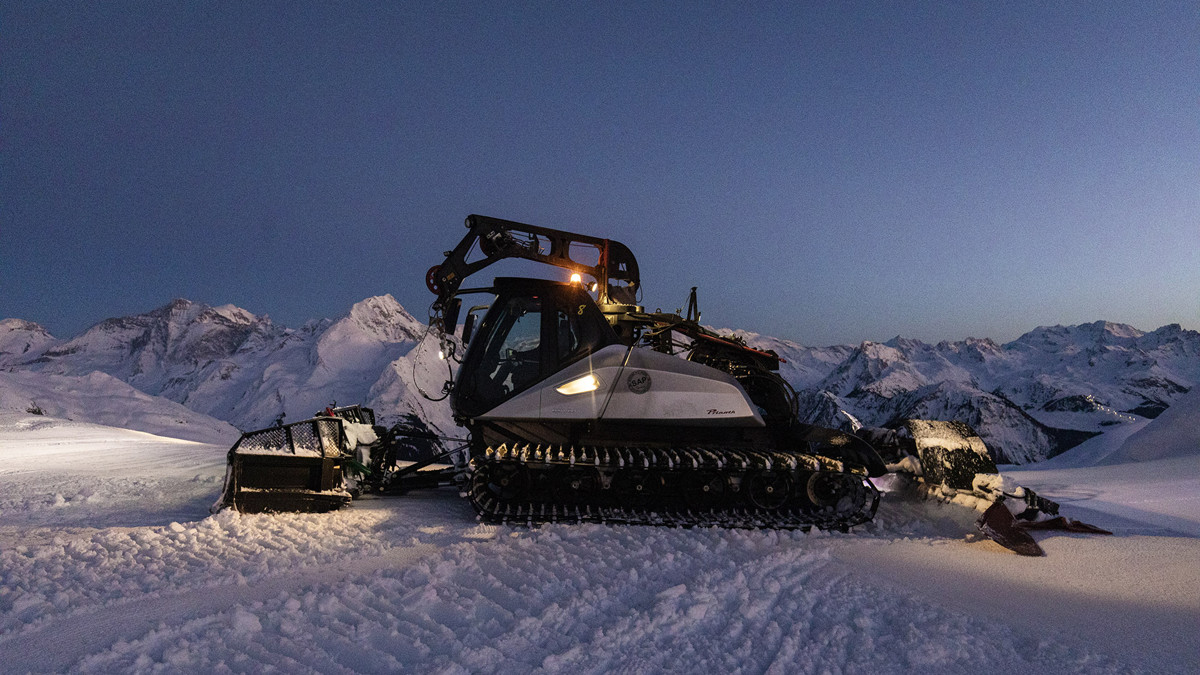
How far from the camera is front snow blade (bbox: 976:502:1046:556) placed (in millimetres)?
5215

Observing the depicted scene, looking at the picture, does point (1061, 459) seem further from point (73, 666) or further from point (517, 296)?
point (73, 666)

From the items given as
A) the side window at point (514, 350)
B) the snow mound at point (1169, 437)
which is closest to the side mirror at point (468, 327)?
the side window at point (514, 350)

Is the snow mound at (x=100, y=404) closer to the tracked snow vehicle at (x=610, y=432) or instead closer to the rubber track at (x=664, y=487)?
the tracked snow vehicle at (x=610, y=432)

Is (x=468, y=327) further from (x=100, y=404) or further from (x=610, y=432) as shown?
(x=100, y=404)

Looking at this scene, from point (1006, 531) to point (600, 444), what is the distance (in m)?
4.12

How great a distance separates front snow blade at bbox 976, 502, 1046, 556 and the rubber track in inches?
39.4

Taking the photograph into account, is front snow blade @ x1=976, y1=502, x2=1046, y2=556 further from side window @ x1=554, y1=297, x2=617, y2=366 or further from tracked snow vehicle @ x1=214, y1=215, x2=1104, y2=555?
Answer: side window @ x1=554, y1=297, x2=617, y2=366

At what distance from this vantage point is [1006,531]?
5551 mm

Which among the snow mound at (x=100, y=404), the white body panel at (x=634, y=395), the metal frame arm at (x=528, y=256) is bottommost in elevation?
the snow mound at (x=100, y=404)

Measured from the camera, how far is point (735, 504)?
6414 millimetres

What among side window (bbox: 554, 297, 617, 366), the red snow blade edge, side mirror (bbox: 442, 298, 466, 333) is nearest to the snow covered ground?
the red snow blade edge

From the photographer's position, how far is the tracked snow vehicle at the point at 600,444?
596cm

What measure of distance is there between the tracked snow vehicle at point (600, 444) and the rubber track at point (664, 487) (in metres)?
0.02

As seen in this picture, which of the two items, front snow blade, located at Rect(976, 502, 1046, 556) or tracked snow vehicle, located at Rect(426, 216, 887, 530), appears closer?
front snow blade, located at Rect(976, 502, 1046, 556)
